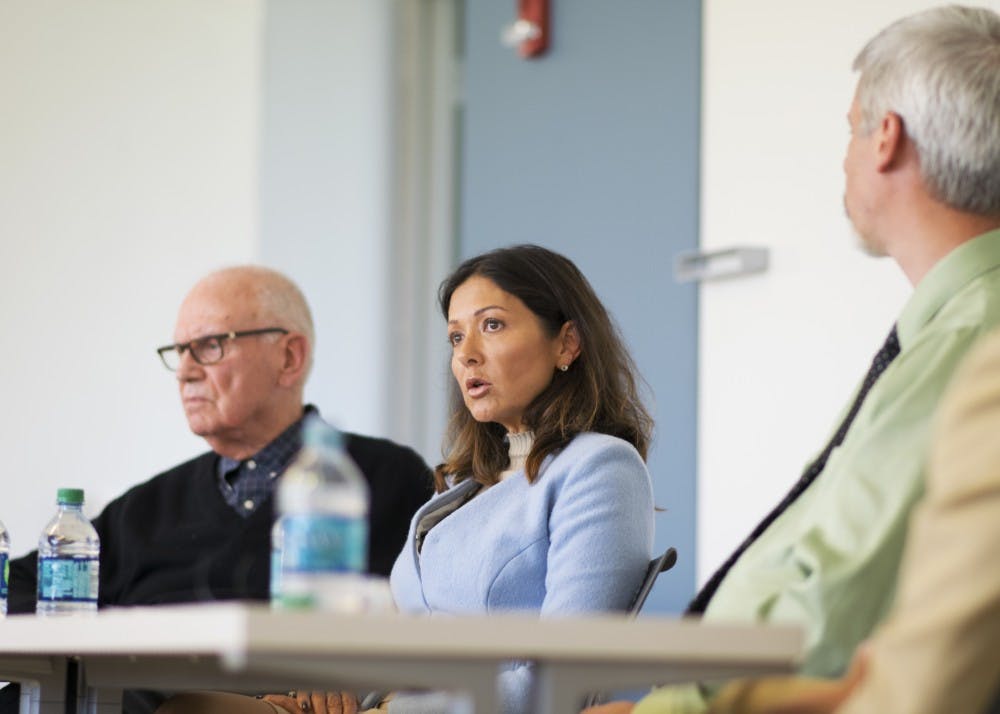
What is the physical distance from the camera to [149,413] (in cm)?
504

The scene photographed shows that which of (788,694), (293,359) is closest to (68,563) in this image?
(293,359)

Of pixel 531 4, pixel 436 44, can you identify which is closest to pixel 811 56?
pixel 531 4

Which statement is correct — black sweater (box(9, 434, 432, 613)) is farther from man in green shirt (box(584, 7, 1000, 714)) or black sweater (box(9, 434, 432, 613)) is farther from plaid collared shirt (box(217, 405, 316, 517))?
man in green shirt (box(584, 7, 1000, 714))

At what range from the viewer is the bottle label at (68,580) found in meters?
2.41

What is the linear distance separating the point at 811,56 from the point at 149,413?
247 cm

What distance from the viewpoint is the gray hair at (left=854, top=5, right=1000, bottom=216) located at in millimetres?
1966

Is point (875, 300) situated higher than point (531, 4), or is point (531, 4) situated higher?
point (531, 4)

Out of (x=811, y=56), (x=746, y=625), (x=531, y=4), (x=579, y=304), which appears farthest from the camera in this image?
(x=531, y=4)

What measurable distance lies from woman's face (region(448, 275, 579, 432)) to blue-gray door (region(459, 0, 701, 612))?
1307mm

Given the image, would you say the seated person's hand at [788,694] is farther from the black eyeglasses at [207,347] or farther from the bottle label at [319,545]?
the black eyeglasses at [207,347]

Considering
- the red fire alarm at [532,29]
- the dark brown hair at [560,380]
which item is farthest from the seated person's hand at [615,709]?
the red fire alarm at [532,29]

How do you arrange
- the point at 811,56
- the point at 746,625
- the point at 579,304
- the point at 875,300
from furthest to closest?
the point at 811,56 → the point at 875,300 → the point at 579,304 → the point at 746,625

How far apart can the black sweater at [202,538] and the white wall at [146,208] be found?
4.96 ft

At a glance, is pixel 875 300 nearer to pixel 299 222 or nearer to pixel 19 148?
pixel 299 222
